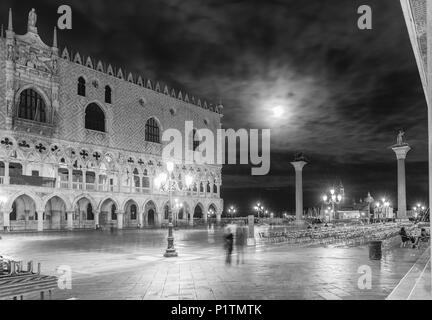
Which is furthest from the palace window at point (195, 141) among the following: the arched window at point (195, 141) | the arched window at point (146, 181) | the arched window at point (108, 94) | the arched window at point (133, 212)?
the arched window at point (108, 94)

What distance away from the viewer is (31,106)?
117 ft

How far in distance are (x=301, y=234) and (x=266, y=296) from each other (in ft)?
53.7

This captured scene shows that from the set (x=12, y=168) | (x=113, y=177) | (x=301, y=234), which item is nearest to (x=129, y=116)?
(x=113, y=177)

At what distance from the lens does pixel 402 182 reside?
40188 mm

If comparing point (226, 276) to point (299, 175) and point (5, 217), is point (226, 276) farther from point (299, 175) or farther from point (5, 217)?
point (299, 175)

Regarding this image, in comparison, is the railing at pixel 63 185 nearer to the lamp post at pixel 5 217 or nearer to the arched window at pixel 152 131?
the lamp post at pixel 5 217

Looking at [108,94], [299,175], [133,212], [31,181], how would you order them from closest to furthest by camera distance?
[31,181], [299,175], [108,94], [133,212]

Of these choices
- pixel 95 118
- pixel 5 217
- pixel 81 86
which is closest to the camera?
pixel 5 217

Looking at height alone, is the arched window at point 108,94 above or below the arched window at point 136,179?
above

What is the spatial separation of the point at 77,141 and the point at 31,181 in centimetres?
583

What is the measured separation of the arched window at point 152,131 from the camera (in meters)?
46.8

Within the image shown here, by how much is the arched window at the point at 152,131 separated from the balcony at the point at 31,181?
13144 millimetres

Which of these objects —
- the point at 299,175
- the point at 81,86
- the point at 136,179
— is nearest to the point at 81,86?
the point at 81,86

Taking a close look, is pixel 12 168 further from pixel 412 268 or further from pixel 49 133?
pixel 412 268
